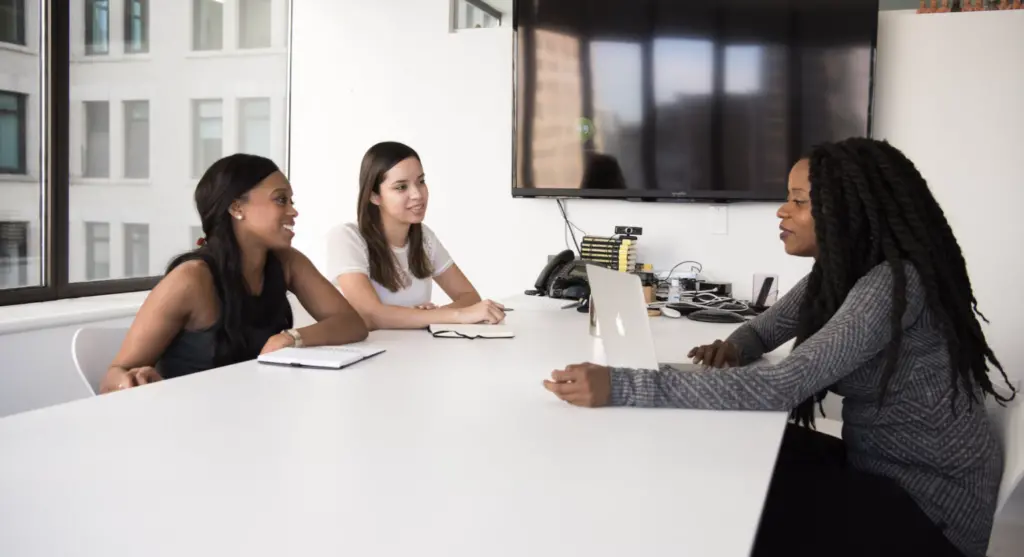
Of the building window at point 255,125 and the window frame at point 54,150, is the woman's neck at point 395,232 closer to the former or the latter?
the window frame at point 54,150

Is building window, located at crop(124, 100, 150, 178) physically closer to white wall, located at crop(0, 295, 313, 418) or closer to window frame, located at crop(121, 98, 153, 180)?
window frame, located at crop(121, 98, 153, 180)

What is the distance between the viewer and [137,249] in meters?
4.48

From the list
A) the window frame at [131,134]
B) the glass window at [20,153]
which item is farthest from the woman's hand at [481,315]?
the window frame at [131,134]

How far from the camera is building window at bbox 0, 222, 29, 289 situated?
11.5 ft

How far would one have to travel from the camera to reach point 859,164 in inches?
66.7

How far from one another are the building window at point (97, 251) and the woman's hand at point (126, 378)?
6.92 ft

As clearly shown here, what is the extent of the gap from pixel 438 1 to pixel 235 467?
345 cm

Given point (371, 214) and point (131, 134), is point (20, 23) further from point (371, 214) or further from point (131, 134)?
point (371, 214)

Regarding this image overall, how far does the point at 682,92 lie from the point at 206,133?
261 centimetres

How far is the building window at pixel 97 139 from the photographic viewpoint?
3932 mm

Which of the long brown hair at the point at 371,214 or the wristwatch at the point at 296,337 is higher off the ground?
the long brown hair at the point at 371,214

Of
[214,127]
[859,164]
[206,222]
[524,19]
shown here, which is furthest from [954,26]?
[214,127]

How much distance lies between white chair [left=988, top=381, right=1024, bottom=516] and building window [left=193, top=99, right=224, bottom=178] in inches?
162

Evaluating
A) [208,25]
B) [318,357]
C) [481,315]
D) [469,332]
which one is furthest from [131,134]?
[318,357]
